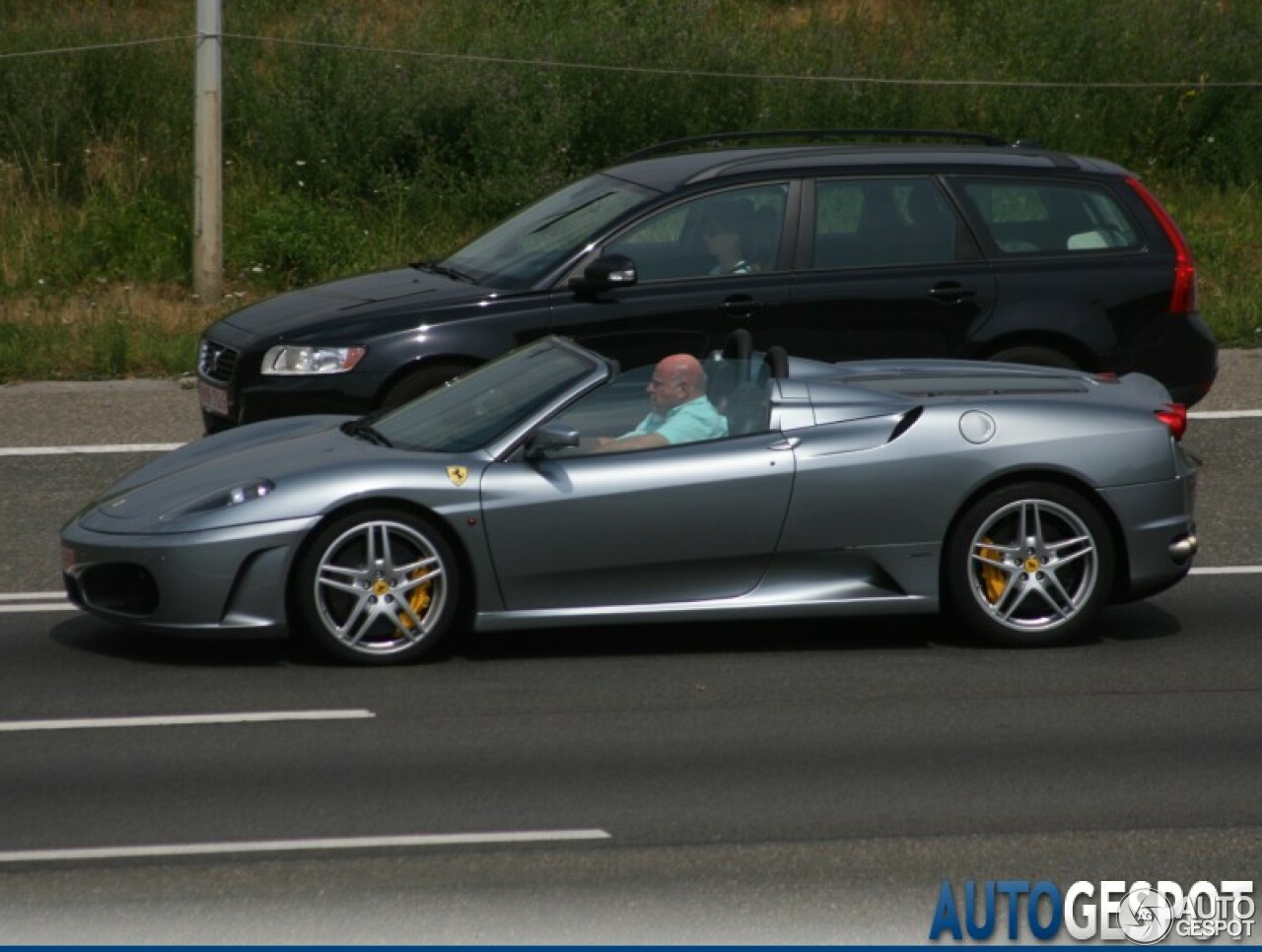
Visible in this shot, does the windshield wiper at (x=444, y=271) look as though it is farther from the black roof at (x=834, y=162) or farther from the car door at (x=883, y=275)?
the car door at (x=883, y=275)

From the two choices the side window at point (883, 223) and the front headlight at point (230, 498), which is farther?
the side window at point (883, 223)

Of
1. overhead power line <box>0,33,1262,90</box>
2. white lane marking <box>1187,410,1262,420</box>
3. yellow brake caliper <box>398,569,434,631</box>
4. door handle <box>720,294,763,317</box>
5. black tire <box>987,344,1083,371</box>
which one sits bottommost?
yellow brake caliper <box>398,569,434,631</box>

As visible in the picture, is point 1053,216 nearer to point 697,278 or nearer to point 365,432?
point 697,278

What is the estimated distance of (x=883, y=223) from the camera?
1112 centimetres

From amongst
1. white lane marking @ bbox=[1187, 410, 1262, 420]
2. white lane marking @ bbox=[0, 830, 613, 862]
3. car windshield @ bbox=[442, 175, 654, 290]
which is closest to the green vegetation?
white lane marking @ bbox=[1187, 410, 1262, 420]

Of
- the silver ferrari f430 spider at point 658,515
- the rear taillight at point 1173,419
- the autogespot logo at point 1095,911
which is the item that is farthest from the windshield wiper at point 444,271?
the autogespot logo at point 1095,911

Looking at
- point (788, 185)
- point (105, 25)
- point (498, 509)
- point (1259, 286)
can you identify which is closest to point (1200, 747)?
point (498, 509)

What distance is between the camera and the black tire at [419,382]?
34.8 feet

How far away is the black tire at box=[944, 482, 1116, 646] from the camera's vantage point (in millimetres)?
8023

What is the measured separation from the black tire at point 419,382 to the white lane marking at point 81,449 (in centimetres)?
204

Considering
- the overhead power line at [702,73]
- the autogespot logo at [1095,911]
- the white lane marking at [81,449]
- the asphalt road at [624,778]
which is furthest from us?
the overhead power line at [702,73]

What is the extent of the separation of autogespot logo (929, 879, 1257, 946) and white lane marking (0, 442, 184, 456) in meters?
7.51

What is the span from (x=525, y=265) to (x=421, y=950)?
20.7 ft

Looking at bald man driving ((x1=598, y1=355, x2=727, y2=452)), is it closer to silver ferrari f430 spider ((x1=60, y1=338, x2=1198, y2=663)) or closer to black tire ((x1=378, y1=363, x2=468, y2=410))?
silver ferrari f430 spider ((x1=60, y1=338, x2=1198, y2=663))
